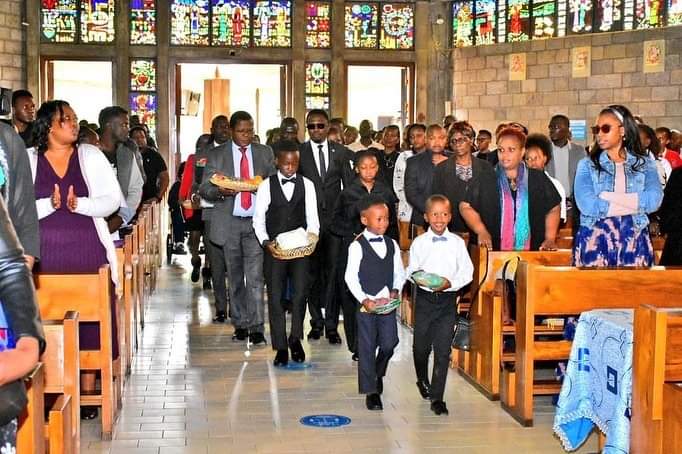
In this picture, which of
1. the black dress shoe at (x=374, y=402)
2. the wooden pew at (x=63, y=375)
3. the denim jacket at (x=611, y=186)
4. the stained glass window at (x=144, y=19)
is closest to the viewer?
the wooden pew at (x=63, y=375)

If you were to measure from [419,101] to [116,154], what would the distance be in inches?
443

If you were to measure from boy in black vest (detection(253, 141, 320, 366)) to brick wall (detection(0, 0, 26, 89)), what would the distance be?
10.8 m

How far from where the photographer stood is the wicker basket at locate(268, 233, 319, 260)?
7212mm

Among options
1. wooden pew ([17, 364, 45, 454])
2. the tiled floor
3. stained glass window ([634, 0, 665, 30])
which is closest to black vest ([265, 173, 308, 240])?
the tiled floor

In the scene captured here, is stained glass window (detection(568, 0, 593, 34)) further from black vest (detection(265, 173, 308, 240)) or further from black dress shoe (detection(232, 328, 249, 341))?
black vest (detection(265, 173, 308, 240))

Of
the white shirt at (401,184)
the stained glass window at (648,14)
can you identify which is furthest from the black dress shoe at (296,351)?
the stained glass window at (648,14)

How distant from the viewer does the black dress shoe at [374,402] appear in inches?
248

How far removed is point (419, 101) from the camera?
61.5ft

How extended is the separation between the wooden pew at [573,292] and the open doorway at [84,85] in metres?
14.0

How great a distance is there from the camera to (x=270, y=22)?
60.4 ft

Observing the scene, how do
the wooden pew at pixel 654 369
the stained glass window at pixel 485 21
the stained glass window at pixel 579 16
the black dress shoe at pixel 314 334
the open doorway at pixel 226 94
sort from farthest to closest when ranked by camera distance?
the open doorway at pixel 226 94 < the stained glass window at pixel 485 21 < the stained glass window at pixel 579 16 < the black dress shoe at pixel 314 334 < the wooden pew at pixel 654 369

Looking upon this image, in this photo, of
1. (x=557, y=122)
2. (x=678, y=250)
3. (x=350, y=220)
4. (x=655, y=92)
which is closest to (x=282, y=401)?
(x=350, y=220)

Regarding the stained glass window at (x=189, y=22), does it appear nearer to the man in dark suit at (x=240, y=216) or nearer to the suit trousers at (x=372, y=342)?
the man in dark suit at (x=240, y=216)

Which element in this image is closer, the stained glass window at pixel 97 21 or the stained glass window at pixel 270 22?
the stained glass window at pixel 97 21
